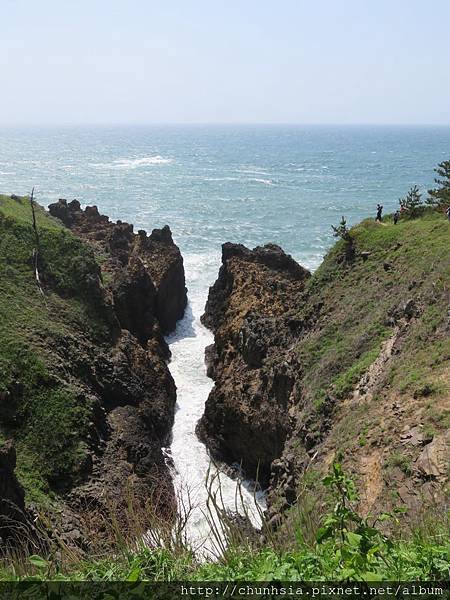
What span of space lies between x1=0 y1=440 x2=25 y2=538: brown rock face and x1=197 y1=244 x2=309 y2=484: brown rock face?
11269mm

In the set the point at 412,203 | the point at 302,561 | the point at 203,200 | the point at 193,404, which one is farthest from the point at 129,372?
the point at 203,200

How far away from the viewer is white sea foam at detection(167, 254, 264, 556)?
84.3 ft

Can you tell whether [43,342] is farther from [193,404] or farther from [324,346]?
[324,346]

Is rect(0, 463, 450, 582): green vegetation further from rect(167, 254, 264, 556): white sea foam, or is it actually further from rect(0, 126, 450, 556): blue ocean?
rect(0, 126, 450, 556): blue ocean

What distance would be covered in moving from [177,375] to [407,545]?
34325mm

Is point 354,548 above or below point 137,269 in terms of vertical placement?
above

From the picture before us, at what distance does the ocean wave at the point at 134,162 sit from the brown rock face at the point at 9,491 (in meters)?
137

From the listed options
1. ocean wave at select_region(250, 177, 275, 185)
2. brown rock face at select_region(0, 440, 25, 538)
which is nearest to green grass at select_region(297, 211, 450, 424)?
brown rock face at select_region(0, 440, 25, 538)

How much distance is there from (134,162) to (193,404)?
139903 millimetres

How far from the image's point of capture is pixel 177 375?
135 feet

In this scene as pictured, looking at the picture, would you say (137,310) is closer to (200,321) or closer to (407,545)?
(200,321)

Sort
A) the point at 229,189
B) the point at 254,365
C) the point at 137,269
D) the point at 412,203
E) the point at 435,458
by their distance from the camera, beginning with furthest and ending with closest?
1. the point at 229,189
2. the point at 137,269
3. the point at 412,203
4. the point at 254,365
5. the point at 435,458

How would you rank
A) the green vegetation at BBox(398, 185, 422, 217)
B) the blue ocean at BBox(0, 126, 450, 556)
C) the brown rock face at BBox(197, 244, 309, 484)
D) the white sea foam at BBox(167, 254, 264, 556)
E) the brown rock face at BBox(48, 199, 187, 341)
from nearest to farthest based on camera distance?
the white sea foam at BBox(167, 254, 264, 556), the brown rock face at BBox(197, 244, 309, 484), the green vegetation at BBox(398, 185, 422, 217), the blue ocean at BBox(0, 126, 450, 556), the brown rock face at BBox(48, 199, 187, 341)

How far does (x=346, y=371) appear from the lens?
23.4 metres
